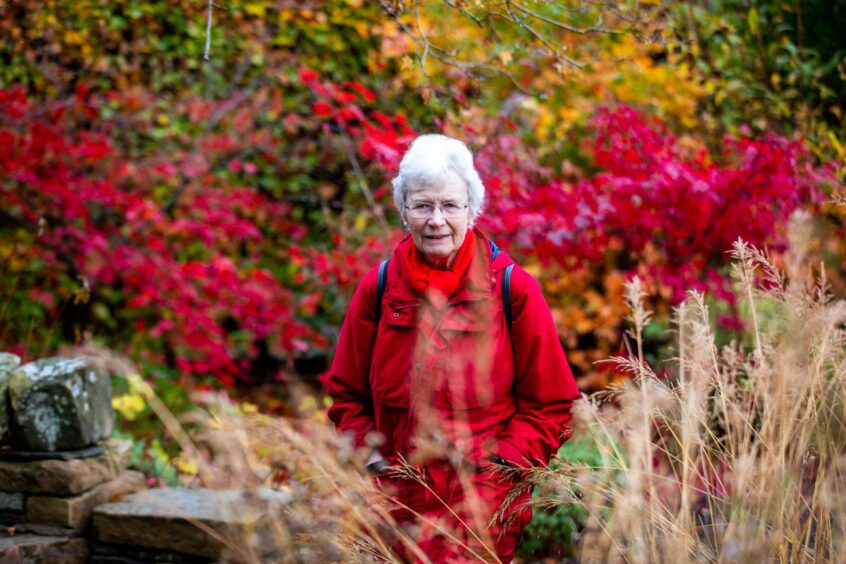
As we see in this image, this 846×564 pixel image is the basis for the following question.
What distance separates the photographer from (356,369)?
2.39m

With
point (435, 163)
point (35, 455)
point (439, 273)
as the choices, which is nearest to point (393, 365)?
point (439, 273)

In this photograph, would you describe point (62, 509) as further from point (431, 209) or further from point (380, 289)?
point (431, 209)

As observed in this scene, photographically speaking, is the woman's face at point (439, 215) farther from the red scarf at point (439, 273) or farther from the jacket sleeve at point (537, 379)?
the jacket sleeve at point (537, 379)

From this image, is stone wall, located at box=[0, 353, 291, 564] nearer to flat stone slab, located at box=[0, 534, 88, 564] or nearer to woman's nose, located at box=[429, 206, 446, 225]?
flat stone slab, located at box=[0, 534, 88, 564]

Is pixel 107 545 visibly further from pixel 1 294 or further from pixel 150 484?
pixel 1 294

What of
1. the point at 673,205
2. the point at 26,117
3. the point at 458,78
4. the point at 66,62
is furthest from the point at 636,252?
the point at 66,62

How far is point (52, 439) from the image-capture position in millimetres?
3250

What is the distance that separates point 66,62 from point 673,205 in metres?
5.05

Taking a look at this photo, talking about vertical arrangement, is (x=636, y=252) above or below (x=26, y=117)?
below

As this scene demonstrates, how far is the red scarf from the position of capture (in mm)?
2203

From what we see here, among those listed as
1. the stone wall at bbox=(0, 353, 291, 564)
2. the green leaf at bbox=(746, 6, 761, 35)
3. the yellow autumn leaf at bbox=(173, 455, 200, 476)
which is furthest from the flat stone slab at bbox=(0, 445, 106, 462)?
the green leaf at bbox=(746, 6, 761, 35)

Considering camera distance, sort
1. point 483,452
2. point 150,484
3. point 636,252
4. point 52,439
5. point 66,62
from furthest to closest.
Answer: point 66,62
point 636,252
point 150,484
point 52,439
point 483,452

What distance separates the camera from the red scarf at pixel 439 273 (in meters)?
2.20

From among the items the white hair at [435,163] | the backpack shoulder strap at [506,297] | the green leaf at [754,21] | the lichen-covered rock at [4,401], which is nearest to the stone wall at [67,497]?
the lichen-covered rock at [4,401]
